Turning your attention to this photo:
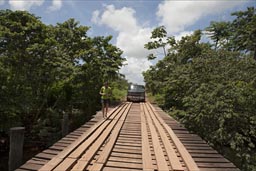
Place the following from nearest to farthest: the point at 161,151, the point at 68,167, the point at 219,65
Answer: the point at 68,167, the point at 161,151, the point at 219,65

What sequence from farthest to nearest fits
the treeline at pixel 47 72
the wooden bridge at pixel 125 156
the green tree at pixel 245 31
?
1. the green tree at pixel 245 31
2. the treeline at pixel 47 72
3. the wooden bridge at pixel 125 156

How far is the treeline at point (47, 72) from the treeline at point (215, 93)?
17.8ft

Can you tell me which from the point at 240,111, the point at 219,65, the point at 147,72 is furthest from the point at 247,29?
the point at 240,111

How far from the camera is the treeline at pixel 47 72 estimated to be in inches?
486

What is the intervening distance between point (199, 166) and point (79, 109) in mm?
15734

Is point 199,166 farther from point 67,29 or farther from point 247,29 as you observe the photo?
point 247,29

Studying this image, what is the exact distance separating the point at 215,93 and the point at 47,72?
384 inches

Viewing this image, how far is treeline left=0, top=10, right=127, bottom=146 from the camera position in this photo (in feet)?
40.5

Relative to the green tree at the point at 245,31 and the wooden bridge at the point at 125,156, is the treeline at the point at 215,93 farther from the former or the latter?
the green tree at the point at 245,31

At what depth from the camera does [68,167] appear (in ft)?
14.7

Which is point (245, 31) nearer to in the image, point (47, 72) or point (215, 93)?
point (215, 93)

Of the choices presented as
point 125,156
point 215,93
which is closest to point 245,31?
point 215,93

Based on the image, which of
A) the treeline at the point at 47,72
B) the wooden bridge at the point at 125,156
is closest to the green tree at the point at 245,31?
the treeline at the point at 47,72

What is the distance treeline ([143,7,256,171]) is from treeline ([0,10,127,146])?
5.43 metres
